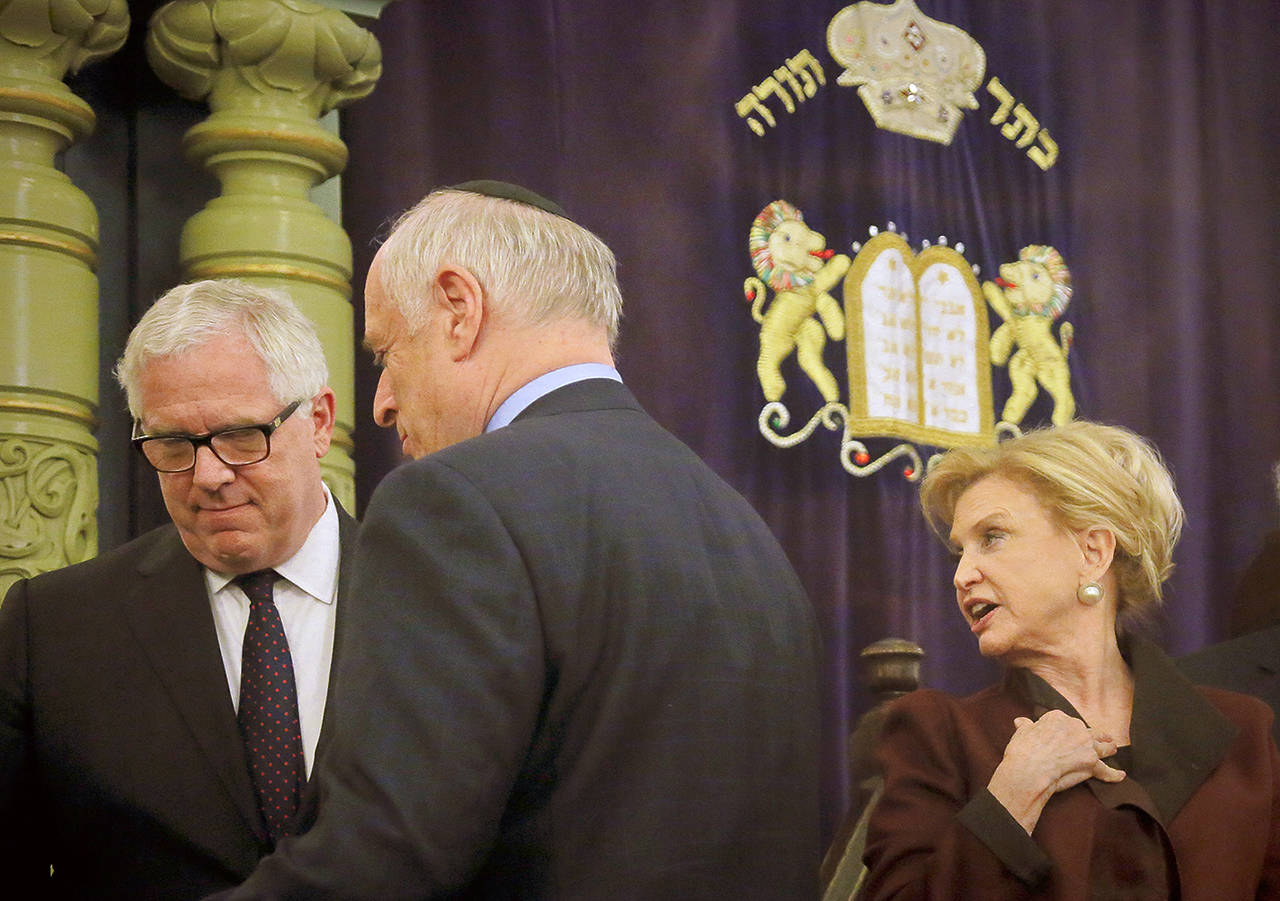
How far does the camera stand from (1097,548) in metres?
2.90

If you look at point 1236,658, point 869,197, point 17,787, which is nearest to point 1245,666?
point 1236,658

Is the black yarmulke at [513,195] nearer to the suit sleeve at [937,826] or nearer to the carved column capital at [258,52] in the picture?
the suit sleeve at [937,826]

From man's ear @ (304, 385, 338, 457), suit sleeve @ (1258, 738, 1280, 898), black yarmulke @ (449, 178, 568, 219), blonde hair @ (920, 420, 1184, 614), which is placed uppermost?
black yarmulke @ (449, 178, 568, 219)

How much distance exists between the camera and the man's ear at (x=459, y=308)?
1812 mm

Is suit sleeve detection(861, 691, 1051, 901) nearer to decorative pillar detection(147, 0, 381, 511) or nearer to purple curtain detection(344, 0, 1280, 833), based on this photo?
decorative pillar detection(147, 0, 381, 511)

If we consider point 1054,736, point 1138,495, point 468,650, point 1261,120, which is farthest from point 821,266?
point 468,650

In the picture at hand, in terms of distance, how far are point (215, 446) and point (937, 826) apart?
1.30 metres

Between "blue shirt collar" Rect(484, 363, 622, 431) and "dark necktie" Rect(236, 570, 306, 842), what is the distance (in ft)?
2.34

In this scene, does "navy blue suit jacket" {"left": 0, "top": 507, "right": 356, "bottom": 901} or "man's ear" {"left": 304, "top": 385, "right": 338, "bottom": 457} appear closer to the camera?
"navy blue suit jacket" {"left": 0, "top": 507, "right": 356, "bottom": 901}

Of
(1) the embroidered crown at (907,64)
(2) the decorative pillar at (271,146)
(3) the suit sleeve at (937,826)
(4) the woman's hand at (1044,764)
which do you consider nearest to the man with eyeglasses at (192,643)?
(3) the suit sleeve at (937,826)

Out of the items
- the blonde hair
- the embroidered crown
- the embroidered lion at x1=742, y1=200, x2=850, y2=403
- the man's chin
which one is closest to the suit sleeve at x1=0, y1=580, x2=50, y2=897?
the man's chin

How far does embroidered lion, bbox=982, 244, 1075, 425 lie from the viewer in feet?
17.2

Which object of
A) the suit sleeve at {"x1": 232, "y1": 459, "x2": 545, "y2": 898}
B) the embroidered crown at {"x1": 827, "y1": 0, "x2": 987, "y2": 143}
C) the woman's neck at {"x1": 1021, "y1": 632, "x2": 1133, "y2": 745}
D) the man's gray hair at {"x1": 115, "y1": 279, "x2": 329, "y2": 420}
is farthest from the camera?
the embroidered crown at {"x1": 827, "y1": 0, "x2": 987, "y2": 143}

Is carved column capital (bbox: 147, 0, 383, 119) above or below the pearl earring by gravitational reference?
above
